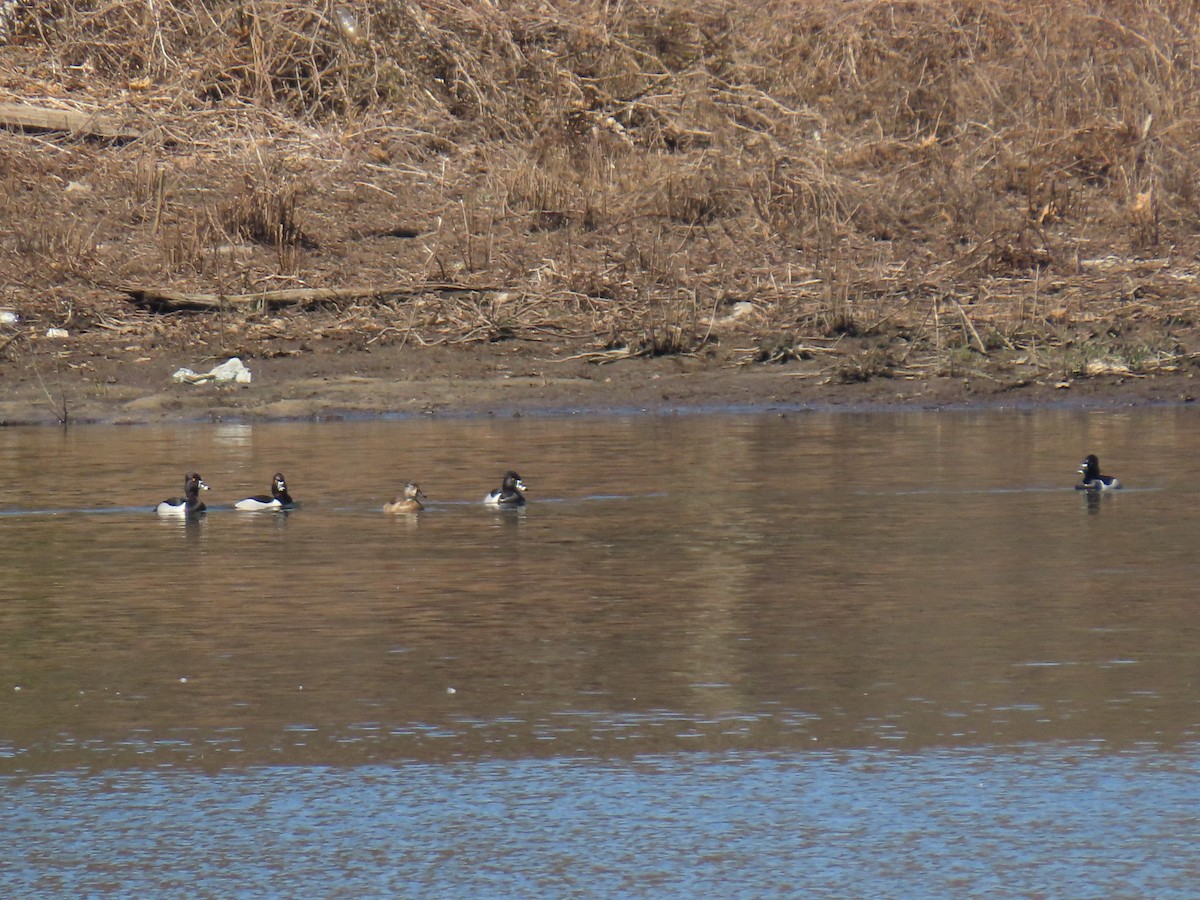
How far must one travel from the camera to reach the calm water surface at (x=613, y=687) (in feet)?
19.7

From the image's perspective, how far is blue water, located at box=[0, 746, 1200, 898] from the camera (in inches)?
226

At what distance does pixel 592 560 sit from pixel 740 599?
159 centimetres

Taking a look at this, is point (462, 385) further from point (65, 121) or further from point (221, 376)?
point (65, 121)

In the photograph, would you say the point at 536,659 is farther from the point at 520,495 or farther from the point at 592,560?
the point at 520,495

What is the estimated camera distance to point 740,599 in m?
9.89

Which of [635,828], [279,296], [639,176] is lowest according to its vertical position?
[635,828]

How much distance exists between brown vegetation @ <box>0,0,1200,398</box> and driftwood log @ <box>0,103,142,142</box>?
14cm

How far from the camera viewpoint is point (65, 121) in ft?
85.9

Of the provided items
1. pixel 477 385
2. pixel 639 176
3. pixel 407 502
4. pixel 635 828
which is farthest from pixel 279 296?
pixel 635 828

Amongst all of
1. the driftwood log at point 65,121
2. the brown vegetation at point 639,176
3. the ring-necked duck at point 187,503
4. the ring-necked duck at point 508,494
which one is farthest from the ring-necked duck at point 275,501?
the driftwood log at point 65,121

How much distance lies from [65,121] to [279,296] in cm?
592

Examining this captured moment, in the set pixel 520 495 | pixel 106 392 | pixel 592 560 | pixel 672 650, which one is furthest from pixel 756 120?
pixel 672 650

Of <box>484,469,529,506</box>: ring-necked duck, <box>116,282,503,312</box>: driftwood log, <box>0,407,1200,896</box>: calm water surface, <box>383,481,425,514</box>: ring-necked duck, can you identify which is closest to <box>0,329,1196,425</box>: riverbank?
<box>116,282,503,312</box>: driftwood log

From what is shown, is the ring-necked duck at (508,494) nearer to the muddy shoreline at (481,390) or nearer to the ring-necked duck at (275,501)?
the ring-necked duck at (275,501)
